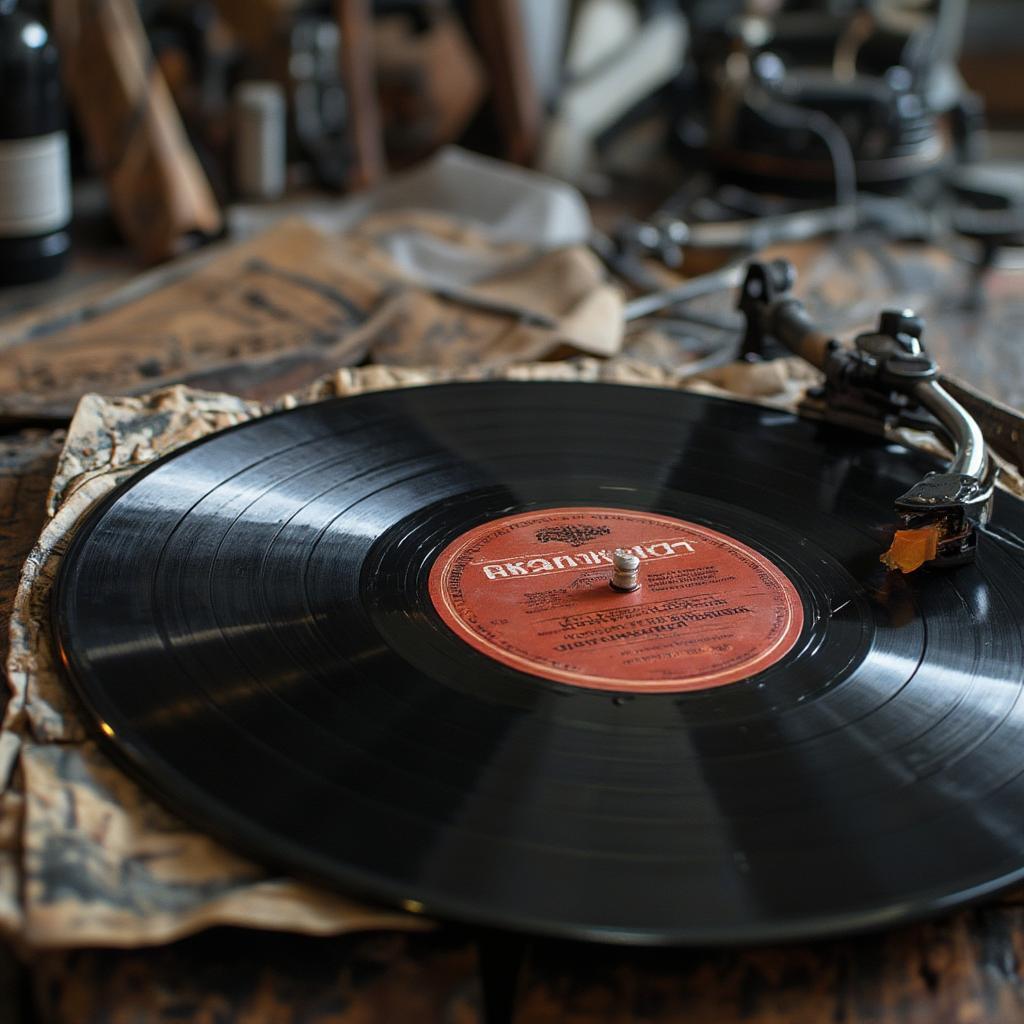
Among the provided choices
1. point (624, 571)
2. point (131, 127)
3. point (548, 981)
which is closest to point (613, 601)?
point (624, 571)

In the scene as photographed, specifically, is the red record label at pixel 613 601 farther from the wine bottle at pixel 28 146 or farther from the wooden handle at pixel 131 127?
the wooden handle at pixel 131 127

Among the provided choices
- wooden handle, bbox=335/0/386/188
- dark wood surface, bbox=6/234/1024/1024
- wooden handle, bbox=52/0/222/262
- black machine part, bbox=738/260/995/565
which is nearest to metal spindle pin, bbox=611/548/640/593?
black machine part, bbox=738/260/995/565

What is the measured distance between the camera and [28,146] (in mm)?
1724

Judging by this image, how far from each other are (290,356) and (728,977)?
35.1 inches

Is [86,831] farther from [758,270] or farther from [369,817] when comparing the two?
[758,270]

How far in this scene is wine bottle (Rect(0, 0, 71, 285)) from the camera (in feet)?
5.58

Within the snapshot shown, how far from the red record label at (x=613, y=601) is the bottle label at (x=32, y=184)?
1126mm

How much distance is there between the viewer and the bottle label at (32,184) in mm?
1724

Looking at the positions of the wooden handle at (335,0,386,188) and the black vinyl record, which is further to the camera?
the wooden handle at (335,0,386,188)

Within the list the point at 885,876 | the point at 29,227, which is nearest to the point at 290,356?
the point at 29,227

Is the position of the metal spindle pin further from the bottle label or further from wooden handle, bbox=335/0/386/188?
wooden handle, bbox=335/0/386/188

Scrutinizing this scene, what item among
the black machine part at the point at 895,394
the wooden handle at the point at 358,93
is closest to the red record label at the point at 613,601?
the black machine part at the point at 895,394

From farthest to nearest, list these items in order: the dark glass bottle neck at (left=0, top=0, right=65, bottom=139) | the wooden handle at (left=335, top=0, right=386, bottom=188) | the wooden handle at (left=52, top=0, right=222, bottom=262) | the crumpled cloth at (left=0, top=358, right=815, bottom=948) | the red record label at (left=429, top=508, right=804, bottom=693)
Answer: the wooden handle at (left=335, top=0, right=386, bottom=188)
the wooden handle at (left=52, top=0, right=222, bottom=262)
the dark glass bottle neck at (left=0, top=0, right=65, bottom=139)
the red record label at (left=429, top=508, right=804, bottom=693)
the crumpled cloth at (left=0, top=358, right=815, bottom=948)

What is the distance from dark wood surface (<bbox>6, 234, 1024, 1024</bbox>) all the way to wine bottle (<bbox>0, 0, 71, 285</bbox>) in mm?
1367
